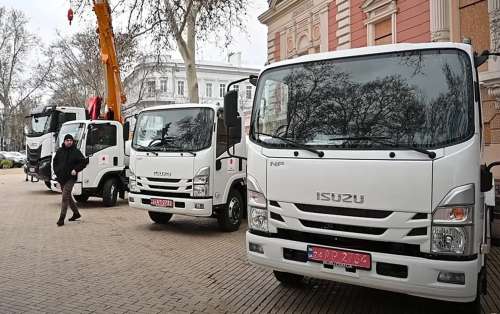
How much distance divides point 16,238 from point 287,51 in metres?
14.7

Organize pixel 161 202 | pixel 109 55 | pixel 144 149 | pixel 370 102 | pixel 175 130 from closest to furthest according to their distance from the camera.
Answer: pixel 370 102 → pixel 161 202 → pixel 175 130 → pixel 144 149 → pixel 109 55

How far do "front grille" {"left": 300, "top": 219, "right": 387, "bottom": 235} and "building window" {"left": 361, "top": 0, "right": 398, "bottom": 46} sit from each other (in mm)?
11090

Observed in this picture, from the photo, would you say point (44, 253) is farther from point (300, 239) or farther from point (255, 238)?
point (300, 239)

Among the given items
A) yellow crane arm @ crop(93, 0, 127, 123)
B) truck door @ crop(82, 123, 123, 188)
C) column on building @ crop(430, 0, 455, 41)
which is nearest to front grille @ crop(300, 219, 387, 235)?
column on building @ crop(430, 0, 455, 41)

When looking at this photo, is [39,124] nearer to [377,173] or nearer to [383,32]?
[383,32]

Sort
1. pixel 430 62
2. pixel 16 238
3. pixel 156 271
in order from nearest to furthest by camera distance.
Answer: pixel 430 62, pixel 156 271, pixel 16 238

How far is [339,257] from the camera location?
13.2 ft

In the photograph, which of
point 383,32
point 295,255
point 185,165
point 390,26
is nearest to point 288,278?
point 295,255

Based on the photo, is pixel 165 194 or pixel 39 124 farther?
pixel 39 124

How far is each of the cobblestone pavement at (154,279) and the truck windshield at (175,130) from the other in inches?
67.3

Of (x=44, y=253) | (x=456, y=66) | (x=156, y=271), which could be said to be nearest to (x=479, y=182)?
(x=456, y=66)

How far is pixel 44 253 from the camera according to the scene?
23.9 feet

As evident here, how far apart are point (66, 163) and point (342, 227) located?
725 centimetres

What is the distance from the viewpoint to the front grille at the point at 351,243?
3812 mm
